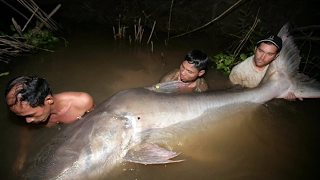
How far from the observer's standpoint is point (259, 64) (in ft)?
12.8

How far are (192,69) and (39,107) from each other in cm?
210

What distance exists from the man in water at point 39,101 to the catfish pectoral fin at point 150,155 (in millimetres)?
959

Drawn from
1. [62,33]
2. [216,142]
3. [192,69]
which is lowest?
[216,142]

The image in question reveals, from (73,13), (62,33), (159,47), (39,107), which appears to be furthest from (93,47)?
(39,107)

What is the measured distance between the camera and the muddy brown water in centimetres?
266

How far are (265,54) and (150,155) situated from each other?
2.59 meters

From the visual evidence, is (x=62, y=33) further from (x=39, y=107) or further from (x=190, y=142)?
(x=190, y=142)

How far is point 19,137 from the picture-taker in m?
2.86

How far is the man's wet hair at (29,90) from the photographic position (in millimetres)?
2184

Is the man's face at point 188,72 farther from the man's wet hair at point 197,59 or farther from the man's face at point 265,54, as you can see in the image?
the man's face at point 265,54

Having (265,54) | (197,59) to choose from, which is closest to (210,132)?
(197,59)

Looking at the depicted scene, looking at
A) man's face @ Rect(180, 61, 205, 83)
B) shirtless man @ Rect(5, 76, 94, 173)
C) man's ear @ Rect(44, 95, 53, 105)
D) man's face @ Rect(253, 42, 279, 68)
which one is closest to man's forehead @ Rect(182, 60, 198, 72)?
man's face @ Rect(180, 61, 205, 83)

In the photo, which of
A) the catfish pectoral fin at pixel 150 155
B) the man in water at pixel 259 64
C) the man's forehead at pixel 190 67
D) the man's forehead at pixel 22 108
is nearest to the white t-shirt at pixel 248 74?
the man in water at pixel 259 64

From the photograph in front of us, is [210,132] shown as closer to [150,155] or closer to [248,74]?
[150,155]
